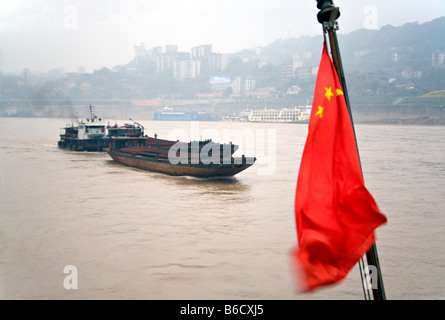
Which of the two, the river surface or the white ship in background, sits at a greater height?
the white ship in background

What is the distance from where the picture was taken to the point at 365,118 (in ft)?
153

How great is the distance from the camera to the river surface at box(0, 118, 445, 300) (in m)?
4.32

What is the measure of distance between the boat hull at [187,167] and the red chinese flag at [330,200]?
965 cm

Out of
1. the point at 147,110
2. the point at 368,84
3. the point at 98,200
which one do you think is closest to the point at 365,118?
the point at 368,84

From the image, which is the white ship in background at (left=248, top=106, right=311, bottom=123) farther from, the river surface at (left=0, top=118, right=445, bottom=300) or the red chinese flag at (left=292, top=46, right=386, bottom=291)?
the red chinese flag at (left=292, top=46, right=386, bottom=291)

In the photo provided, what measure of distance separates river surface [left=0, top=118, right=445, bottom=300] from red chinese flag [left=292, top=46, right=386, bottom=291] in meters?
1.98

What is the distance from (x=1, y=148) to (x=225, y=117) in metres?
37.0

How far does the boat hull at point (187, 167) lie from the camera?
36.4ft

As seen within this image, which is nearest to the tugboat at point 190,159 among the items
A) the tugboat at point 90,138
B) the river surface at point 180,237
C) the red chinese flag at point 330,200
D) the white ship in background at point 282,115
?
the river surface at point 180,237

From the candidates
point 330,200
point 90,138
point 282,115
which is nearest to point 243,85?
point 282,115

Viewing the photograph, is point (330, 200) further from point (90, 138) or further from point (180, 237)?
point (90, 138)

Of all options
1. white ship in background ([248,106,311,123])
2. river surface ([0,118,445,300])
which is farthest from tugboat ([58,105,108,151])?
white ship in background ([248,106,311,123])

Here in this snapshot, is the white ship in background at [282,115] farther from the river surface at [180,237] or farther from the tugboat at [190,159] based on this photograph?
the river surface at [180,237]
